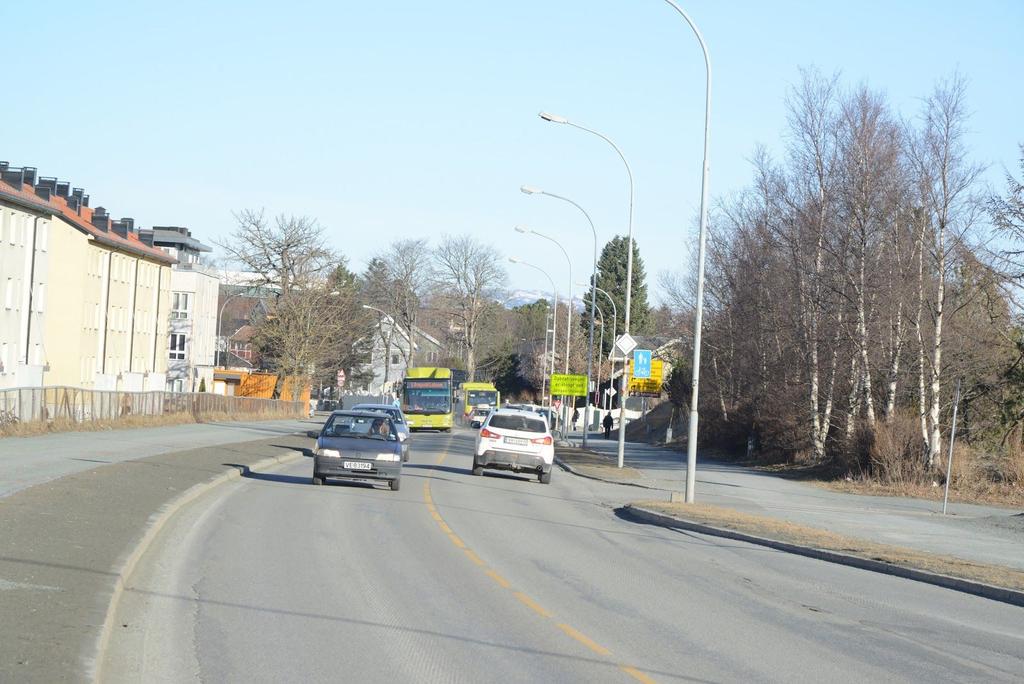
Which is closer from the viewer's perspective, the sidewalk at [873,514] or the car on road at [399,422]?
the sidewalk at [873,514]

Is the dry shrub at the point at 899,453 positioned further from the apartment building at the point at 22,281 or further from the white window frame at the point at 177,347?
the white window frame at the point at 177,347

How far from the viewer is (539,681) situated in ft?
24.9

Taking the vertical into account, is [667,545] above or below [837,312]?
below

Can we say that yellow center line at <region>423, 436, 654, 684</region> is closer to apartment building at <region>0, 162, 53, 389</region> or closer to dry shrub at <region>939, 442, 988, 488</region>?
dry shrub at <region>939, 442, 988, 488</region>

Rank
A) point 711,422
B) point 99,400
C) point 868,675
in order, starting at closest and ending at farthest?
point 868,675, point 99,400, point 711,422

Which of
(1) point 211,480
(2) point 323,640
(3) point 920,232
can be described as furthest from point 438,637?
(3) point 920,232

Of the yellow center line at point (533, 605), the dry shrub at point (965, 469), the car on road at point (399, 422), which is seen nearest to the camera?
the yellow center line at point (533, 605)

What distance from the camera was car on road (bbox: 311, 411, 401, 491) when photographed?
23.1 meters

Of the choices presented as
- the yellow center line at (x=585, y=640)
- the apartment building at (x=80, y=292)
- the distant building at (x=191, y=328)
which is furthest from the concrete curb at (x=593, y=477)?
the distant building at (x=191, y=328)

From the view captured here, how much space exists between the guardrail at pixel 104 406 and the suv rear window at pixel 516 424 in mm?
15245

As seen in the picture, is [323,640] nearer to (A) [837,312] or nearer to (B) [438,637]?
(B) [438,637]

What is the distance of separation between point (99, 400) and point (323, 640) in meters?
37.6

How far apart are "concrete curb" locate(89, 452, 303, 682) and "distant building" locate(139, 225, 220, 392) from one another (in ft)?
217

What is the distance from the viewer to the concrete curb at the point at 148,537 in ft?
25.0
